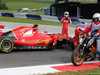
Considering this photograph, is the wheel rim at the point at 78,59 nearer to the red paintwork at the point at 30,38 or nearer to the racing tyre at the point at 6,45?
the red paintwork at the point at 30,38

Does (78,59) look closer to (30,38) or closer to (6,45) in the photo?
(30,38)

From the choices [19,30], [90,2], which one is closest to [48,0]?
[90,2]

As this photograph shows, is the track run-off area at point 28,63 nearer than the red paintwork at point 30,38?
Yes

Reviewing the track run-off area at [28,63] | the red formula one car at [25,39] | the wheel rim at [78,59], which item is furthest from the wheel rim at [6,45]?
the wheel rim at [78,59]

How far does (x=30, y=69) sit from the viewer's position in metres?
5.97

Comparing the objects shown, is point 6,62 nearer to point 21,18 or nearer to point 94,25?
point 94,25

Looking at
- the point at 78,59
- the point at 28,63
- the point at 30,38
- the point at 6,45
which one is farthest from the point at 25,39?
the point at 78,59

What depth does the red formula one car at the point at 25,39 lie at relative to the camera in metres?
8.60

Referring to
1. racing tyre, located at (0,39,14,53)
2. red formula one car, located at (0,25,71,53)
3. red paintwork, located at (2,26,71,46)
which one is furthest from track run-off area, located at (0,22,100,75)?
red paintwork, located at (2,26,71,46)

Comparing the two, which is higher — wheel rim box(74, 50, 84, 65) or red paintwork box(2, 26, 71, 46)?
red paintwork box(2, 26, 71, 46)

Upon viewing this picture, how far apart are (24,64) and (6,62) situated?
0.70m

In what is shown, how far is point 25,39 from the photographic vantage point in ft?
29.7

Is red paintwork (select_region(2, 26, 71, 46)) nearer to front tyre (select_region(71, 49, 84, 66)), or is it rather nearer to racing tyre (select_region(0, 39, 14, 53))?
racing tyre (select_region(0, 39, 14, 53))

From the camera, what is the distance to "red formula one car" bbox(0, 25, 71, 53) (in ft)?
28.2
